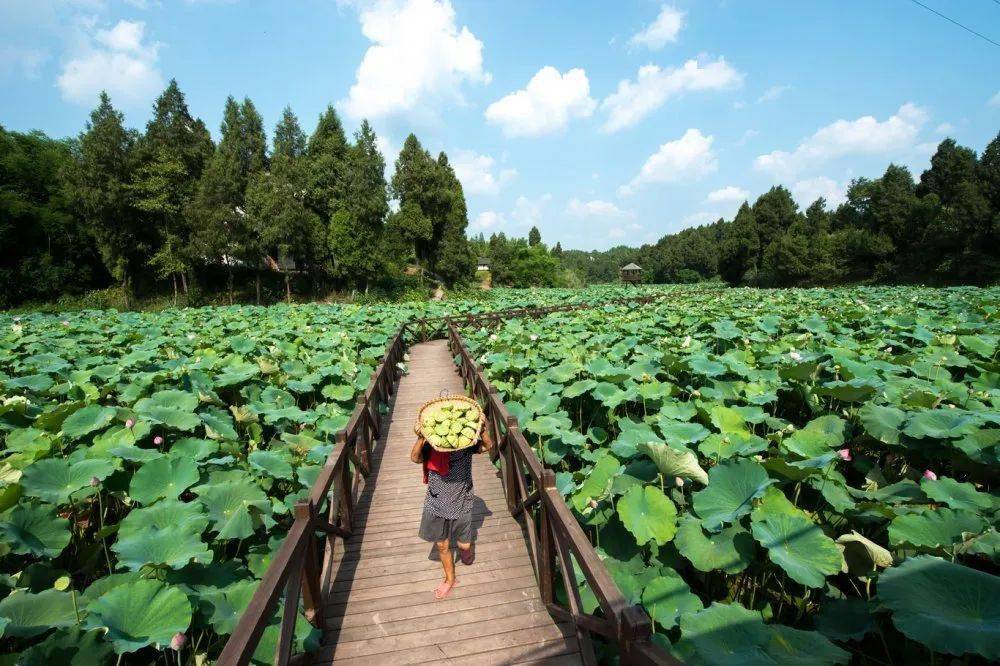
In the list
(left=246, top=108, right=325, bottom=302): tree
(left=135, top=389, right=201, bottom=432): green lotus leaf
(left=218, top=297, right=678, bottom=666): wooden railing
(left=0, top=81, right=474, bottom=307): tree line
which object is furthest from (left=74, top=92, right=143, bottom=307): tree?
(left=218, top=297, right=678, bottom=666): wooden railing

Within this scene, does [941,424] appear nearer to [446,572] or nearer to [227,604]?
[446,572]

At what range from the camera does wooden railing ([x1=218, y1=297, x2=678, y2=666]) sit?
1638mm

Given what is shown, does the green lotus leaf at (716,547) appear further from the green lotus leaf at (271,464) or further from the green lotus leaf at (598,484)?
the green lotus leaf at (271,464)

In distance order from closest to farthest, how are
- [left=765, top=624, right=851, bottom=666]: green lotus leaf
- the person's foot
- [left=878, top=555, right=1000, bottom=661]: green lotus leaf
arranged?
[left=878, top=555, right=1000, bottom=661]: green lotus leaf → [left=765, top=624, right=851, bottom=666]: green lotus leaf → the person's foot

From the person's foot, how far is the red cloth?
70 cm

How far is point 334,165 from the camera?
24547 millimetres

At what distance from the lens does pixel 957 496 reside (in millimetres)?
2465

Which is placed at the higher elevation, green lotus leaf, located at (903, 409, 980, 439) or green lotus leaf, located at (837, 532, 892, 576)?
green lotus leaf, located at (903, 409, 980, 439)

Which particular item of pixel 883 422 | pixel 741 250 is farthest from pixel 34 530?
pixel 741 250

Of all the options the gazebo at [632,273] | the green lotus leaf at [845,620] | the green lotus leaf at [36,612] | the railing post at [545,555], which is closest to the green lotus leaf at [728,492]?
the green lotus leaf at [845,620]

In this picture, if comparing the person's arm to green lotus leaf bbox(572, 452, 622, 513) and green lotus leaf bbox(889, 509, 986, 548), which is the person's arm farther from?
green lotus leaf bbox(889, 509, 986, 548)

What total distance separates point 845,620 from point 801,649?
77 centimetres

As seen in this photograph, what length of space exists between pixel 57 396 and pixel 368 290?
69.1 feet

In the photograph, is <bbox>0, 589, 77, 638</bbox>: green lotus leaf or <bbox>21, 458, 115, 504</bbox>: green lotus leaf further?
<bbox>21, 458, 115, 504</bbox>: green lotus leaf
